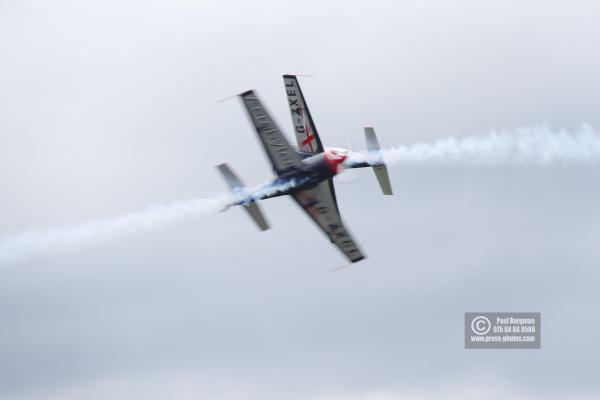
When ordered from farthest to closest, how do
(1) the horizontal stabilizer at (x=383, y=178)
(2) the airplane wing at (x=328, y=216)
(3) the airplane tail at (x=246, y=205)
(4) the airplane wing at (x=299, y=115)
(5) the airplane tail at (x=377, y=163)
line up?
(2) the airplane wing at (x=328, y=216) → (4) the airplane wing at (x=299, y=115) → (1) the horizontal stabilizer at (x=383, y=178) → (5) the airplane tail at (x=377, y=163) → (3) the airplane tail at (x=246, y=205)

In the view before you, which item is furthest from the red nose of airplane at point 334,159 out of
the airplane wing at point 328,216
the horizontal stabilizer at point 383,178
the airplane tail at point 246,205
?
the airplane tail at point 246,205

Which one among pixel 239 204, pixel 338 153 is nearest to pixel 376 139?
pixel 338 153

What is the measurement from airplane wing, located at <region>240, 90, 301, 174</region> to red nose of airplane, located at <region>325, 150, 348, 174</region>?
1.42m

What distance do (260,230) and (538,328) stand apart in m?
19.1

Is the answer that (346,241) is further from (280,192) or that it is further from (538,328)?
(538,328)

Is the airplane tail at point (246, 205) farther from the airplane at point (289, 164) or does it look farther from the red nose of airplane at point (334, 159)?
the red nose of airplane at point (334, 159)

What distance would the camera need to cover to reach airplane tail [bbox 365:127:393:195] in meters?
86.0

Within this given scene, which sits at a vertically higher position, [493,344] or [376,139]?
[376,139]

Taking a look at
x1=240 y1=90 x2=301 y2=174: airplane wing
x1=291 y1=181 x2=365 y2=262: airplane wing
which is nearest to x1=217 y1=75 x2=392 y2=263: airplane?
x1=240 y1=90 x2=301 y2=174: airplane wing

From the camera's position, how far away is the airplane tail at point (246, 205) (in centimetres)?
8544

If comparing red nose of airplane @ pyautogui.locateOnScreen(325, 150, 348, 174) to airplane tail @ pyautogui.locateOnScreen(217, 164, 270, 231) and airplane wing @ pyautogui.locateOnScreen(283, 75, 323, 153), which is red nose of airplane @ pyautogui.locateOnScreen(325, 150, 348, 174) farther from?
airplane tail @ pyautogui.locateOnScreen(217, 164, 270, 231)

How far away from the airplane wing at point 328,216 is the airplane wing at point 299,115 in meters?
2.33

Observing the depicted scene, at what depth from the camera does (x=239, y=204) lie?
8556 cm

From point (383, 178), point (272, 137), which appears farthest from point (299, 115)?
point (383, 178)
